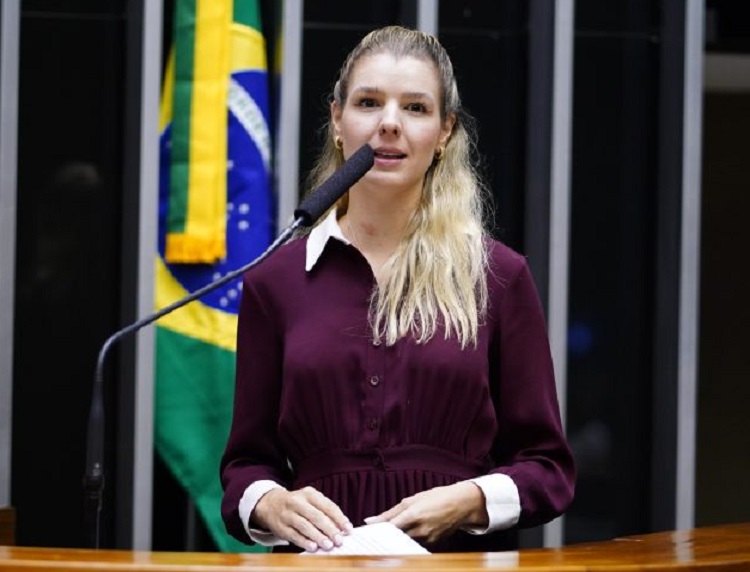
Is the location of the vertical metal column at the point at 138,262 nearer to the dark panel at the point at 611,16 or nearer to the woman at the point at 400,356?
the dark panel at the point at 611,16

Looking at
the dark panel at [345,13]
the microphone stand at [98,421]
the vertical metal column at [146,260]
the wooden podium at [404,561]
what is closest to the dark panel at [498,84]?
the dark panel at [345,13]

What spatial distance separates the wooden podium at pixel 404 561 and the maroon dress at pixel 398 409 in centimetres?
51

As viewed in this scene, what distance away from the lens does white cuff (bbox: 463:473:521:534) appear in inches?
94.8

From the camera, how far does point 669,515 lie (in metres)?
5.38

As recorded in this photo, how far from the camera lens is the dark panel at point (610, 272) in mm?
5332

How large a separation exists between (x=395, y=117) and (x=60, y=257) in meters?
2.70

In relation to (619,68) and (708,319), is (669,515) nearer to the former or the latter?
(619,68)

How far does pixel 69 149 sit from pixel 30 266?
0.39 meters

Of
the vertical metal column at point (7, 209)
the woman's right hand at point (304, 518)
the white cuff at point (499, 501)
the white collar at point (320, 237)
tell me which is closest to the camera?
the woman's right hand at point (304, 518)

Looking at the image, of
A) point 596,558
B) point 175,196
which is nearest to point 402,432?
point 596,558

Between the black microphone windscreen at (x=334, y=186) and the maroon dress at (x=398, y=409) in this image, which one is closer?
the black microphone windscreen at (x=334, y=186)

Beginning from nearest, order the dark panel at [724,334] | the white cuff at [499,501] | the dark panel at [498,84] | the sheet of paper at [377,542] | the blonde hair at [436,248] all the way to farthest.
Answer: the sheet of paper at [377,542]
the white cuff at [499,501]
the blonde hair at [436,248]
the dark panel at [498,84]
the dark panel at [724,334]

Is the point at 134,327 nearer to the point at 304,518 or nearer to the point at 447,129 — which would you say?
the point at 304,518

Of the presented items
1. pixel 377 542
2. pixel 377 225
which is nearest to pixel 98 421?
pixel 377 542
